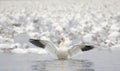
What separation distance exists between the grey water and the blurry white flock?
639 mm

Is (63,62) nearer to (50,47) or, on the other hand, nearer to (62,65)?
(62,65)

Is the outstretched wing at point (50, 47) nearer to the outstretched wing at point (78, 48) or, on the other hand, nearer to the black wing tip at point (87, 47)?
the outstretched wing at point (78, 48)

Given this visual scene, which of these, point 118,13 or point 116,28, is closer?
point 116,28

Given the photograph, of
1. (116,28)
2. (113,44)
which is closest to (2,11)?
(116,28)

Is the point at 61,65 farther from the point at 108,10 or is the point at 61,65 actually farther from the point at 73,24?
the point at 108,10

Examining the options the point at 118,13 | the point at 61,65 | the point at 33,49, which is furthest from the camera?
the point at 118,13

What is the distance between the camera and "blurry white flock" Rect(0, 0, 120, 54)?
18.3 metres

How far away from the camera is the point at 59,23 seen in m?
25.0

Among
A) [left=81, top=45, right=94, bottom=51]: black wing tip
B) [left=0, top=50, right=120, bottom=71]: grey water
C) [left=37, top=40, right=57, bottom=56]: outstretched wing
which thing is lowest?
[left=0, top=50, right=120, bottom=71]: grey water

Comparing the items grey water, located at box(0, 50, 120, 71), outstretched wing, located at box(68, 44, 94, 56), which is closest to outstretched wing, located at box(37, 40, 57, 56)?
grey water, located at box(0, 50, 120, 71)

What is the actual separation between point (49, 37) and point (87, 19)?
6.99 metres

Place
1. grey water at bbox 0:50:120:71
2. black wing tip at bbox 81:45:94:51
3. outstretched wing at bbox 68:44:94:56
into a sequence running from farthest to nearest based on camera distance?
1. black wing tip at bbox 81:45:94:51
2. outstretched wing at bbox 68:44:94:56
3. grey water at bbox 0:50:120:71

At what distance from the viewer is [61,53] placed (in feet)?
48.3

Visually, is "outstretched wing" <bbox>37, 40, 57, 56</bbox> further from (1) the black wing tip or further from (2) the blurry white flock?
(2) the blurry white flock
